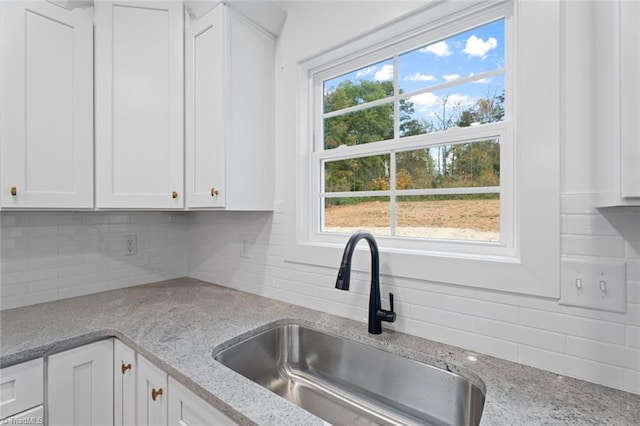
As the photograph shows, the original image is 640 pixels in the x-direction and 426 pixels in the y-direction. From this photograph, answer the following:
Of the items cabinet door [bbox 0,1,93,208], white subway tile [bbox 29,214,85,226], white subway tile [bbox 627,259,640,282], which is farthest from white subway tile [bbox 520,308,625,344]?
white subway tile [bbox 29,214,85,226]

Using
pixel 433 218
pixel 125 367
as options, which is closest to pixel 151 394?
pixel 125 367

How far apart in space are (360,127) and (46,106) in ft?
4.65

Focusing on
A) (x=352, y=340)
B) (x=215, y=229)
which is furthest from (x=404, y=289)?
(x=215, y=229)

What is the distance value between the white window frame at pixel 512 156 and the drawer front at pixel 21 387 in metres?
1.10

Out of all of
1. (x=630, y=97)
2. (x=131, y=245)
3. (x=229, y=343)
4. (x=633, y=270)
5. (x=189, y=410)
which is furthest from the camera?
(x=131, y=245)

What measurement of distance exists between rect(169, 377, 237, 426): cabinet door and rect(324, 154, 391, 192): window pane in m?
1.05

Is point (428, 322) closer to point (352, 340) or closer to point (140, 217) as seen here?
point (352, 340)

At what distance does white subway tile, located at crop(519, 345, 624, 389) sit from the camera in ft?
2.78

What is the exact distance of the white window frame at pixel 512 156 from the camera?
0.92 meters

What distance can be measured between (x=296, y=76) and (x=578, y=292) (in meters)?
1.45

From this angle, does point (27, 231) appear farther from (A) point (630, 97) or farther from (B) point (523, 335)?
(A) point (630, 97)

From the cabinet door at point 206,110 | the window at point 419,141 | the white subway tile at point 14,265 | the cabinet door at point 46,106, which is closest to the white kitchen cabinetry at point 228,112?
the cabinet door at point 206,110

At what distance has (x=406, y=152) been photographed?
4.39 ft

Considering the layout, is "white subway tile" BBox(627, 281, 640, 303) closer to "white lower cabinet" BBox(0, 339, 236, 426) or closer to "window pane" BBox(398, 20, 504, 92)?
"window pane" BBox(398, 20, 504, 92)
